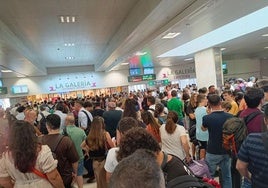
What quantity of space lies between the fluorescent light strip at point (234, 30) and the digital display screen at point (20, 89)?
36.7 feet

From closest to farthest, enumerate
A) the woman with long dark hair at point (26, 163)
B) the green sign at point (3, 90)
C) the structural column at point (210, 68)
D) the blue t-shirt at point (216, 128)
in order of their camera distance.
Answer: the woman with long dark hair at point (26, 163)
the blue t-shirt at point (216, 128)
the structural column at point (210, 68)
the green sign at point (3, 90)

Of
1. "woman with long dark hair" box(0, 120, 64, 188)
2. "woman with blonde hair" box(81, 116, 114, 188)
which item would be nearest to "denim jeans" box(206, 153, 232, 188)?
"woman with blonde hair" box(81, 116, 114, 188)

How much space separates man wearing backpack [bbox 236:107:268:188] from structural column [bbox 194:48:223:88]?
38.4ft

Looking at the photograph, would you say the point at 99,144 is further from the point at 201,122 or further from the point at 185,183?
the point at 185,183

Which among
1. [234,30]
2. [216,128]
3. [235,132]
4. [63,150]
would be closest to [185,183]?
[235,132]

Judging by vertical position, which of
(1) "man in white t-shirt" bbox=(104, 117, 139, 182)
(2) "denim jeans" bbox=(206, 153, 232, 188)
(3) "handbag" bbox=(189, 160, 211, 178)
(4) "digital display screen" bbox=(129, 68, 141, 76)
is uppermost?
(4) "digital display screen" bbox=(129, 68, 141, 76)

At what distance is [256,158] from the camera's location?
6.57 feet

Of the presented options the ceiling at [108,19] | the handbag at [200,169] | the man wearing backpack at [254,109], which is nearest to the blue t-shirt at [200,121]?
the man wearing backpack at [254,109]

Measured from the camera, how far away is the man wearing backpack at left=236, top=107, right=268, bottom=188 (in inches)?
76.5

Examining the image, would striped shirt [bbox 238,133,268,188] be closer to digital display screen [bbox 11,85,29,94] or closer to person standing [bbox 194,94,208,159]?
person standing [bbox 194,94,208,159]

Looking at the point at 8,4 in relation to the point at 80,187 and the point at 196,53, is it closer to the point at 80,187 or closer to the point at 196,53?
Result: the point at 80,187

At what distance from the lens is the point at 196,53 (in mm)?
15000

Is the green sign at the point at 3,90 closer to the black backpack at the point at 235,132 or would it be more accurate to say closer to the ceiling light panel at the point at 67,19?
the ceiling light panel at the point at 67,19

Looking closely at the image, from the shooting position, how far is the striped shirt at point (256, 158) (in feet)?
6.42
